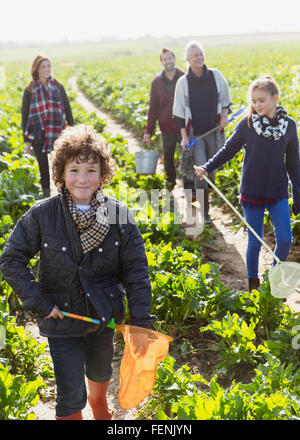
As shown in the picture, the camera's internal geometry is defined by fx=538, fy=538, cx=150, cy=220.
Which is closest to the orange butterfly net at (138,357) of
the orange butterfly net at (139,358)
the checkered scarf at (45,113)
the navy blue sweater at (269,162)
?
the orange butterfly net at (139,358)

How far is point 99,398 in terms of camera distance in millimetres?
3002

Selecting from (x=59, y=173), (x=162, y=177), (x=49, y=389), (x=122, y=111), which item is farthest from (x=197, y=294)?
(x=122, y=111)

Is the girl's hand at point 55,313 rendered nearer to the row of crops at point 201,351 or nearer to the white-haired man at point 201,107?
the row of crops at point 201,351

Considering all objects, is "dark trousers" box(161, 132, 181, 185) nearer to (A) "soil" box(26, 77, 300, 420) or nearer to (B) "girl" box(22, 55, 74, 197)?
(A) "soil" box(26, 77, 300, 420)

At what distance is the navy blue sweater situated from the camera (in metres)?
4.14

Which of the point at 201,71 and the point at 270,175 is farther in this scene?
the point at 201,71

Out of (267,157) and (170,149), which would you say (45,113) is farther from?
(267,157)

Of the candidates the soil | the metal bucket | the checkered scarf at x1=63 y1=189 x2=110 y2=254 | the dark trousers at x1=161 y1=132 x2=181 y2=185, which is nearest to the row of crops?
the soil

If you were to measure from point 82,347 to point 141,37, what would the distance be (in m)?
156

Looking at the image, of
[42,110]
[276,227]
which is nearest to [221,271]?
[276,227]

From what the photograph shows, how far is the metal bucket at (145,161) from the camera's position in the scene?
711 cm

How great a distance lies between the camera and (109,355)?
114 inches
